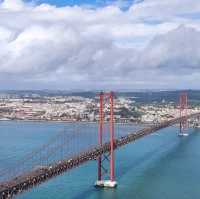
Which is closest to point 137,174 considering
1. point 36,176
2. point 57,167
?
point 57,167

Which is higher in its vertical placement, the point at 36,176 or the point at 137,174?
the point at 36,176

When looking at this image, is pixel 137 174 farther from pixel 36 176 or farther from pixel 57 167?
pixel 36 176

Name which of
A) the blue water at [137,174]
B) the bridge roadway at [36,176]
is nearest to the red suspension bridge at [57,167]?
the bridge roadway at [36,176]

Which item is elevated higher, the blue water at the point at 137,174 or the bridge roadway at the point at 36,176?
the bridge roadway at the point at 36,176

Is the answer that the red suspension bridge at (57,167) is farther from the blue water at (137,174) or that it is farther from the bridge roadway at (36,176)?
the blue water at (137,174)

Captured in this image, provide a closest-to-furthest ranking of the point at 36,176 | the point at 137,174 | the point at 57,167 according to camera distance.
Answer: the point at 36,176 → the point at 57,167 → the point at 137,174

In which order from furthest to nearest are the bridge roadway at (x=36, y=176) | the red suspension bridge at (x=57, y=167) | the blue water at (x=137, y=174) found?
the blue water at (x=137, y=174) < the red suspension bridge at (x=57, y=167) < the bridge roadway at (x=36, y=176)

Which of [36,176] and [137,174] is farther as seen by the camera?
[137,174]

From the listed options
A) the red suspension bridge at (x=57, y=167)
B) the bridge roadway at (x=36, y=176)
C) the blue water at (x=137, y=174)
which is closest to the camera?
the bridge roadway at (x=36, y=176)

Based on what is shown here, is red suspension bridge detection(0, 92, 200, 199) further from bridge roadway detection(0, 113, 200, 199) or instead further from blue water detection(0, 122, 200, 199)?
blue water detection(0, 122, 200, 199)
